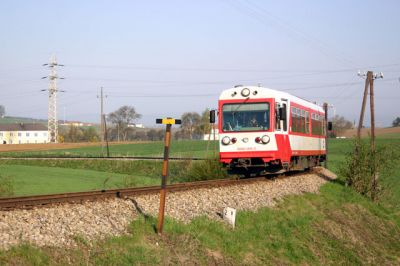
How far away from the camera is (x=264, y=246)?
1161cm

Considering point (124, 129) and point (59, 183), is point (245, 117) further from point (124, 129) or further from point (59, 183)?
point (124, 129)

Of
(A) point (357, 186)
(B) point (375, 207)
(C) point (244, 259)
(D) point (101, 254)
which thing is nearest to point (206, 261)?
(C) point (244, 259)

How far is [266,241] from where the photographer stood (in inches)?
468

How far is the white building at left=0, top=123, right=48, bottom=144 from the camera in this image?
148 m

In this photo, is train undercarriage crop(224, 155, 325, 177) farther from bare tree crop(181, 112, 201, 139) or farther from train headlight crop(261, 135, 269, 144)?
bare tree crop(181, 112, 201, 139)

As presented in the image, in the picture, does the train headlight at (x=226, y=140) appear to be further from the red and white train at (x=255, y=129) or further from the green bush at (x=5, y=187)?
the green bush at (x=5, y=187)

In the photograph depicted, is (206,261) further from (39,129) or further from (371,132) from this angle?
(39,129)

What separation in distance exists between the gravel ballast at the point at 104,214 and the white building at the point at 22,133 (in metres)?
137

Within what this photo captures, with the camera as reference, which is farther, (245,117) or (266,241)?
(245,117)

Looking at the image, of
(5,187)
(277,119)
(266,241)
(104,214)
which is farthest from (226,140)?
(104,214)

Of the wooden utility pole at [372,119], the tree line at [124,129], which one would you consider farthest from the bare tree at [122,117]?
the wooden utility pole at [372,119]

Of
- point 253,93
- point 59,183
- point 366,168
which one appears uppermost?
point 253,93

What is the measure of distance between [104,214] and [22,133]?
14850 cm

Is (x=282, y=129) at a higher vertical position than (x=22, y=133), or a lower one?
lower
